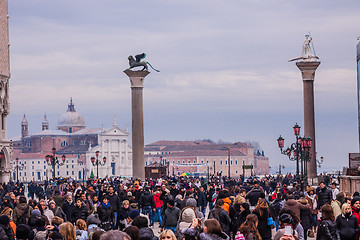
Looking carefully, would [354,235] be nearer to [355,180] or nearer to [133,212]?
[133,212]

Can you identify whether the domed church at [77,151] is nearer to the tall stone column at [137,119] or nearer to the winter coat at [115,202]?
the tall stone column at [137,119]

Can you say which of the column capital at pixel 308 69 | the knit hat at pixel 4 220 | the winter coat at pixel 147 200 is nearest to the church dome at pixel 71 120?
the column capital at pixel 308 69

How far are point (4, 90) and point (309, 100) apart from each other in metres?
17.6

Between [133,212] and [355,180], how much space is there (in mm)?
16325

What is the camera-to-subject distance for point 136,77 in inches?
1756

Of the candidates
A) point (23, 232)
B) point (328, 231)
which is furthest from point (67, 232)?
point (328, 231)

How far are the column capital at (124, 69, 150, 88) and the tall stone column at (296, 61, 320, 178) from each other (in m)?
7.91

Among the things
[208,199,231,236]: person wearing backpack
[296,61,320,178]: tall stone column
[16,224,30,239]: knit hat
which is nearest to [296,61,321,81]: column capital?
[296,61,320,178]: tall stone column

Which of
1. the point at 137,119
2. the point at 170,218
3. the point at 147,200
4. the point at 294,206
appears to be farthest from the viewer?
the point at 137,119

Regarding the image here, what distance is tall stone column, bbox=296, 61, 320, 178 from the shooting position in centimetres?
4188

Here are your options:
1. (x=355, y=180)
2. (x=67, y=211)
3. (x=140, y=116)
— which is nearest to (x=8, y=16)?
(x=140, y=116)

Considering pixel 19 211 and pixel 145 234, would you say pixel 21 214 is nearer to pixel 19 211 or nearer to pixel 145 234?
pixel 19 211

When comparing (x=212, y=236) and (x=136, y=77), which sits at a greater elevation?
(x=136, y=77)

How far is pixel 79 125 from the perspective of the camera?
180 m
